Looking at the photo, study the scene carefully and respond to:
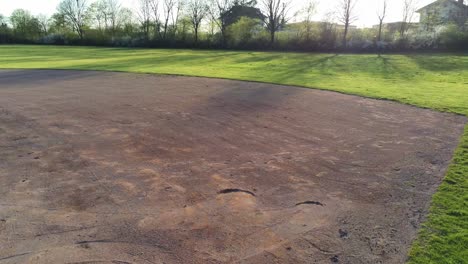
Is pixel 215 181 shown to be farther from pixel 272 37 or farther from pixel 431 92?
pixel 272 37

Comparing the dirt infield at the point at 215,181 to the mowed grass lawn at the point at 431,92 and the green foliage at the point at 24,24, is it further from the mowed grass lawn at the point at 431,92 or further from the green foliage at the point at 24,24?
the green foliage at the point at 24,24

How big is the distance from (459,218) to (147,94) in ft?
37.8

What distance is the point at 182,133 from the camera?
8.37m

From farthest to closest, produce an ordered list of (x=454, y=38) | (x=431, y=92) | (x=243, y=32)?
(x=243, y=32), (x=454, y=38), (x=431, y=92)

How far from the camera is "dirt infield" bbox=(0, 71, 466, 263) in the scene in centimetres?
390

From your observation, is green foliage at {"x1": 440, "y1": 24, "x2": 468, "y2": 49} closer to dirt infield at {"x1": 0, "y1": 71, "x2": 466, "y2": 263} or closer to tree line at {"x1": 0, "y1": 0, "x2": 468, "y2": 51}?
tree line at {"x1": 0, "y1": 0, "x2": 468, "y2": 51}

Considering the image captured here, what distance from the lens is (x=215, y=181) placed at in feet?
18.5

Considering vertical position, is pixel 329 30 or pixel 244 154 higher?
pixel 329 30

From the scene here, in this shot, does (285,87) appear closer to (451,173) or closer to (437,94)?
(437,94)

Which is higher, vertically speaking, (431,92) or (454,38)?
(454,38)

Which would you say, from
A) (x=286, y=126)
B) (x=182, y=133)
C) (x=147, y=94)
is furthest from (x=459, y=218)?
(x=147, y=94)

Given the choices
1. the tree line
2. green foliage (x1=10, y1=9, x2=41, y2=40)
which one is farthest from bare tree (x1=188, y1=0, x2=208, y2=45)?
green foliage (x1=10, y1=9, x2=41, y2=40)

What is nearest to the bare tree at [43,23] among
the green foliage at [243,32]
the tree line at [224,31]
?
the tree line at [224,31]

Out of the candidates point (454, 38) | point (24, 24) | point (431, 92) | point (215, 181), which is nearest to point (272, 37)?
point (454, 38)
